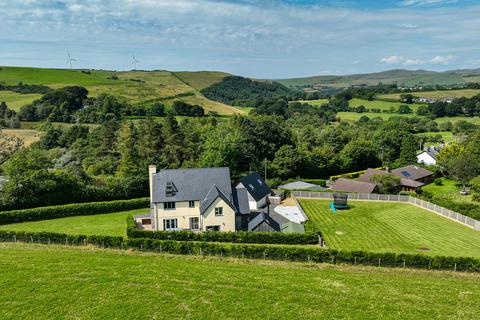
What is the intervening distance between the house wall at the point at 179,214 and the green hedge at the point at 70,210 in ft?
44.9

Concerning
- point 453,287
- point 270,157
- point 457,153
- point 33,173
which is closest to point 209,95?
point 270,157

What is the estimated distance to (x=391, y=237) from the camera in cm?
4122

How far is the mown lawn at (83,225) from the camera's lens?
139ft

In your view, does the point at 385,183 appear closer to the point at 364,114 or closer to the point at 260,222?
the point at 260,222

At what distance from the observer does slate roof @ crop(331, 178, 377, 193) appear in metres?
61.3

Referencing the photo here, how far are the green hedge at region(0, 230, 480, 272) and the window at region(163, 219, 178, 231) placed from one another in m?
6.99

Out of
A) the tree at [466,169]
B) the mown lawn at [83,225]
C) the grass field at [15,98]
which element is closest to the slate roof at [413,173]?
the tree at [466,169]

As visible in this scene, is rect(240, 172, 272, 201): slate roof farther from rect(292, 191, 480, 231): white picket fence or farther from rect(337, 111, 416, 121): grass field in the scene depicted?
rect(337, 111, 416, 121): grass field

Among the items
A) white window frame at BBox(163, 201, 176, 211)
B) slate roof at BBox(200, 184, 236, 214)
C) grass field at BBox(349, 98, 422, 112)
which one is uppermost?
grass field at BBox(349, 98, 422, 112)

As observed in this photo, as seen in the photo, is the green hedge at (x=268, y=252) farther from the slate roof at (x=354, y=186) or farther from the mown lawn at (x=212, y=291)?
the slate roof at (x=354, y=186)

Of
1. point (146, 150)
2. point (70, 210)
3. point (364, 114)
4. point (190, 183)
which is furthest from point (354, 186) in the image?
point (364, 114)

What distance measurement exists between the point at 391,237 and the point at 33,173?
157ft

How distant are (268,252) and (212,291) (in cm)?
1131

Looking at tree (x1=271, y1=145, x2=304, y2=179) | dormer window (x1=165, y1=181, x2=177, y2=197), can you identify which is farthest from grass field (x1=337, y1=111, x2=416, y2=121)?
dormer window (x1=165, y1=181, x2=177, y2=197)
